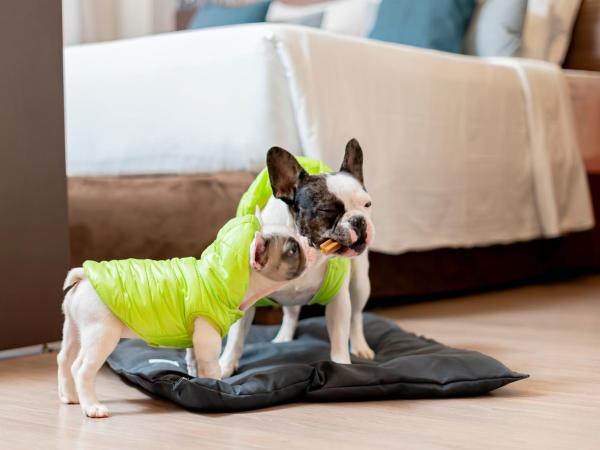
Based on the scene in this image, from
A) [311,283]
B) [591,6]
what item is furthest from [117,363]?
[591,6]

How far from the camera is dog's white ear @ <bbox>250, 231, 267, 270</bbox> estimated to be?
4.90ft

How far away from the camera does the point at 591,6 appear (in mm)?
3775

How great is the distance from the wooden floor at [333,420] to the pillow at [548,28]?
1844 mm

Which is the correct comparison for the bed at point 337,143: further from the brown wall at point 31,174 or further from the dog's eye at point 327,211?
the dog's eye at point 327,211

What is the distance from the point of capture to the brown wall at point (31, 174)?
6.21 ft

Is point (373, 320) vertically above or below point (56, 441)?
below

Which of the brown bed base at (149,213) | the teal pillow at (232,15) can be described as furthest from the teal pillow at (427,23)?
the brown bed base at (149,213)

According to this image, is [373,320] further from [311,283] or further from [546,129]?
[546,129]

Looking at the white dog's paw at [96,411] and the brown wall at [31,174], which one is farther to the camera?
the brown wall at [31,174]

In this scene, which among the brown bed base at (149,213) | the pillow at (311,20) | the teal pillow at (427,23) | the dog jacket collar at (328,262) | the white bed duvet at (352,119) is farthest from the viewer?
the pillow at (311,20)

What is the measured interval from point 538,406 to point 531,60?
2.13 m

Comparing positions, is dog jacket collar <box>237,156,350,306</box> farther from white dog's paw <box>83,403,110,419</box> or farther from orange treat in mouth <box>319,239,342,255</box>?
white dog's paw <box>83,403,110,419</box>

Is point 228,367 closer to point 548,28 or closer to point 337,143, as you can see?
point 337,143

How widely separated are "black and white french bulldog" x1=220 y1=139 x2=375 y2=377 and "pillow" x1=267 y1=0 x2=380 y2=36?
2132mm
